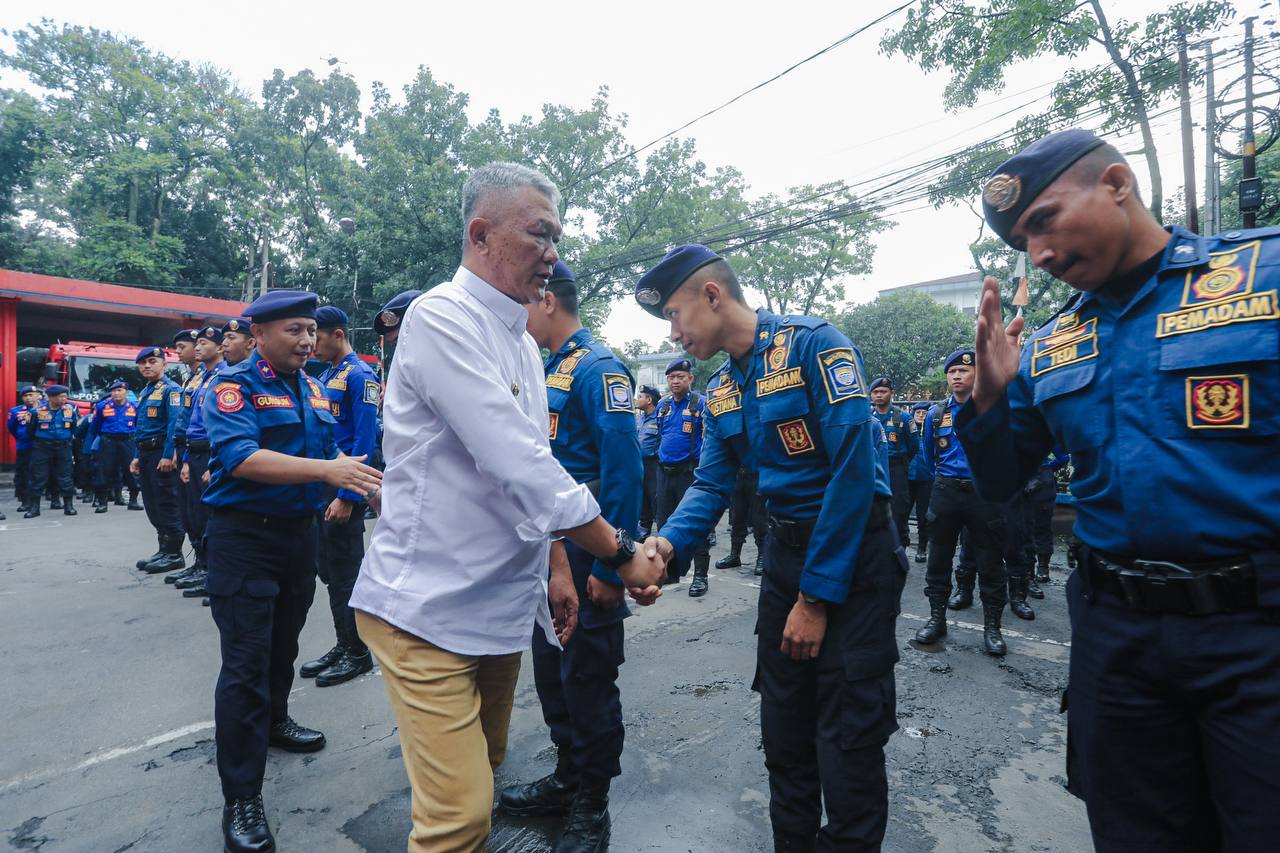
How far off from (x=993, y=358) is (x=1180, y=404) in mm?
430

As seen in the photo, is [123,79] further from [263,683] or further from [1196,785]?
[1196,785]

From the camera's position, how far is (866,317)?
23.6 meters

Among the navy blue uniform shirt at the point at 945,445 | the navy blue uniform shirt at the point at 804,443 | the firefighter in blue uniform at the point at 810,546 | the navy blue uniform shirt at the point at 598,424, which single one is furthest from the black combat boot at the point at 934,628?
the navy blue uniform shirt at the point at 598,424

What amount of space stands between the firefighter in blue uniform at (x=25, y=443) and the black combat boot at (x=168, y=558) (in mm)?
5771

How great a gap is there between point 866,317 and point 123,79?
30361 millimetres

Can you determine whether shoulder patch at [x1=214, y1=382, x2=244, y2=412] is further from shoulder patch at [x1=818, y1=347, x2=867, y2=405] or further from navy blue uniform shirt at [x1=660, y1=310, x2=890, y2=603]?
shoulder patch at [x1=818, y1=347, x2=867, y2=405]

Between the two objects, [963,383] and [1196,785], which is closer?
[1196,785]

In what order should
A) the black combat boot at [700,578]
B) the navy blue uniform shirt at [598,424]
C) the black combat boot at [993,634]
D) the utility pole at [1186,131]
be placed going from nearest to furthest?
the navy blue uniform shirt at [598,424]
the black combat boot at [993,634]
the black combat boot at [700,578]
the utility pole at [1186,131]

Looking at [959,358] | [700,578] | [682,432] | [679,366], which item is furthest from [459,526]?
[679,366]

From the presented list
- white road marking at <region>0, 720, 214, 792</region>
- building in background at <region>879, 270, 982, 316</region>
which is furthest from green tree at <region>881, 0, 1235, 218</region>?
building in background at <region>879, 270, 982, 316</region>

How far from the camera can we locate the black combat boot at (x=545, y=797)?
2.60m

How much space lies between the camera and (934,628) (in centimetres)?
464

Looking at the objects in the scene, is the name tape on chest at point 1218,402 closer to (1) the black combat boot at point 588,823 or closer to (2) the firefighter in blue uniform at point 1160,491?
(2) the firefighter in blue uniform at point 1160,491

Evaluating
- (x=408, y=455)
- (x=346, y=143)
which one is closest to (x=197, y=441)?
(x=408, y=455)
